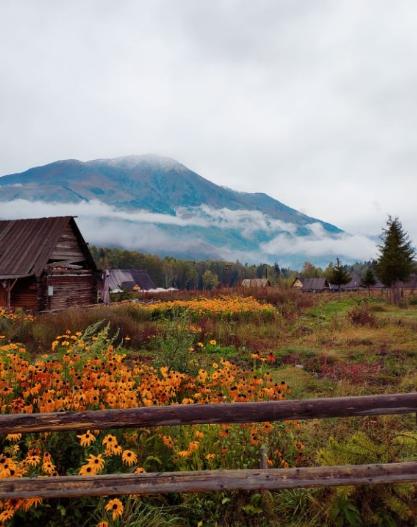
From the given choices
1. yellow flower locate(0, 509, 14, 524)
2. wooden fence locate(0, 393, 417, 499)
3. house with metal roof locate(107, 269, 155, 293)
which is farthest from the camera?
house with metal roof locate(107, 269, 155, 293)

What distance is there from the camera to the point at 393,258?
112 feet

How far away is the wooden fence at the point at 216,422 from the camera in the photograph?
3.38 metres

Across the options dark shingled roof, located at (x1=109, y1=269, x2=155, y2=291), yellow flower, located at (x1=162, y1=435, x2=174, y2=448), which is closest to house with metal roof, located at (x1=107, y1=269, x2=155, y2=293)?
dark shingled roof, located at (x1=109, y1=269, x2=155, y2=291)

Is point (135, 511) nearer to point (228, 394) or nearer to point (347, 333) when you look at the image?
point (228, 394)

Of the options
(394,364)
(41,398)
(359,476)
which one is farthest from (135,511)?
(394,364)

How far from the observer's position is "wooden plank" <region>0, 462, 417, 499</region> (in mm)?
3344

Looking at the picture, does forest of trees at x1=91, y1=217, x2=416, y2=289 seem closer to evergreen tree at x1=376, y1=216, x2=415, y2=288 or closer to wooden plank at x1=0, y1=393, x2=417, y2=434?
evergreen tree at x1=376, y1=216, x2=415, y2=288

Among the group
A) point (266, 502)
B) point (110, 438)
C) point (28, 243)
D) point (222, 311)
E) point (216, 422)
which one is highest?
point (28, 243)

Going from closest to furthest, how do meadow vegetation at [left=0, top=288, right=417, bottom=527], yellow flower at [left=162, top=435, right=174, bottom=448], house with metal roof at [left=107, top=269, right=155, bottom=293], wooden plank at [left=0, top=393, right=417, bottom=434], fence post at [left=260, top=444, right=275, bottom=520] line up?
wooden plank at [left=0, top=393, right=417, bottom=434], meadow vegetation at [left=0, top=288, right=417, bottom=527], fence post at [left=260, top=444, right=275, bottom=520], yellow flower at [left=162, top=435, right=174, bottom=448], house with metal roof at [left=107, top=269, right=155, bottom=293]

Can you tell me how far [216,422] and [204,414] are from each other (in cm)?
13

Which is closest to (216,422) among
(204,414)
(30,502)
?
(204,414)

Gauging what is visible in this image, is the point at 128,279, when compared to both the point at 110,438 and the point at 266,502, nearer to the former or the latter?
the point at 110,438

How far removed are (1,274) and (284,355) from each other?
57.1 ft

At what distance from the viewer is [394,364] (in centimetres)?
1020
